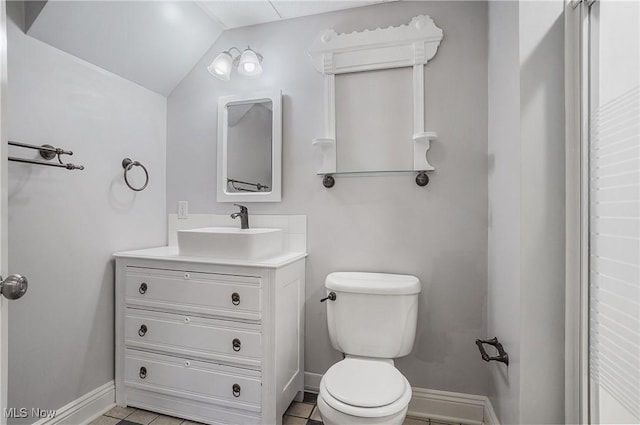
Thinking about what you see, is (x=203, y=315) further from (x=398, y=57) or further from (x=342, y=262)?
(x=398, y=57)

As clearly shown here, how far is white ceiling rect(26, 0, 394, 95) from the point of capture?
152 cm

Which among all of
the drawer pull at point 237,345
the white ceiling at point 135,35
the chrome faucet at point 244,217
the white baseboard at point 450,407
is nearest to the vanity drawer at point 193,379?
the drawer pull at point 237,345

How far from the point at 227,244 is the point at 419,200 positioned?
108 centimetres

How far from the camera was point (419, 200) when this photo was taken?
1.77 metres

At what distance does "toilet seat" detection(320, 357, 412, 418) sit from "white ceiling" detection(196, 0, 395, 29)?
198cm

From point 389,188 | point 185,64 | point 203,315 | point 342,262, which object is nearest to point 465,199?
point 389,188

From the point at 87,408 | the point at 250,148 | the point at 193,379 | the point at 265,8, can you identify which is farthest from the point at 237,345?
the point at 265,8

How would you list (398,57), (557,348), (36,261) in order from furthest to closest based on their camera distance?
(398,57) → (36,261) → (557,348)

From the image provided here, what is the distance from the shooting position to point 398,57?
178 cm

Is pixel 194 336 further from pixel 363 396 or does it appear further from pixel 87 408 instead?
pixel 363 396

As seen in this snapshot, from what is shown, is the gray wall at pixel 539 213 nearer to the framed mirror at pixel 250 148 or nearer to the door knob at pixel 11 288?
the framed mirror at pixel 250 148

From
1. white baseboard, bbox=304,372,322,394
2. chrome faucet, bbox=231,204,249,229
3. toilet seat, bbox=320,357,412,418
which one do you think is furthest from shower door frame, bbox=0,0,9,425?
white baseboard, bbox=304,372,322,394

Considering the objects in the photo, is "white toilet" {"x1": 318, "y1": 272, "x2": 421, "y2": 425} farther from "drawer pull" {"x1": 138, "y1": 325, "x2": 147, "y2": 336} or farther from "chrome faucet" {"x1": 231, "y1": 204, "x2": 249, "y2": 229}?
"drawer pull" {"x1": 138, "y1": 325, "x2": 147, "y2": 336}

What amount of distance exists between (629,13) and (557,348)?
1.09 metres
